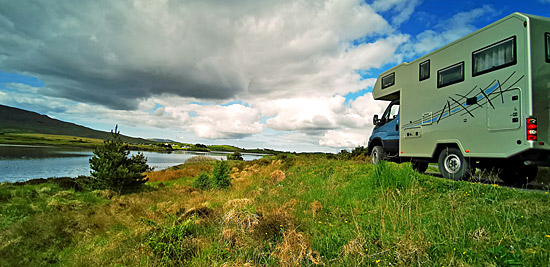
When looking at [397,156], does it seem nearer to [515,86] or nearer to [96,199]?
[515,86]

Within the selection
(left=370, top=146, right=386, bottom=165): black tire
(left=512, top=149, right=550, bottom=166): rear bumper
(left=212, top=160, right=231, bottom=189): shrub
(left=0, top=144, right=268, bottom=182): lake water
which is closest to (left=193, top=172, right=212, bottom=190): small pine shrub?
(left=212, top=160, right=231, bottom=189): shrub

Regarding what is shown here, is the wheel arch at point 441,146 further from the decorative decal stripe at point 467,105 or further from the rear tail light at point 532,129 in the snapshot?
the rear tail light at point 532,129

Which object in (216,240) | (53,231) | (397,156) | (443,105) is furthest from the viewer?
(397,156)

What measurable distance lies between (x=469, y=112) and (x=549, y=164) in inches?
84.7

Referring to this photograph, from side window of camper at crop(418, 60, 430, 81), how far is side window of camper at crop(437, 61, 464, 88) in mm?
507

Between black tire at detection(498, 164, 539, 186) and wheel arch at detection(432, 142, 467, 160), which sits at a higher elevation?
wheel arch at detection(432, 142, 467, 160)

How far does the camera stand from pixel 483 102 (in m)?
6.86

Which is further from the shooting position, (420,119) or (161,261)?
(420,119)

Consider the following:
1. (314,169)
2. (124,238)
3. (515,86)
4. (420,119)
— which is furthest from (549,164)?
(124,238)

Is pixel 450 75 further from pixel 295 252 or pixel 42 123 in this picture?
pixel 42 123

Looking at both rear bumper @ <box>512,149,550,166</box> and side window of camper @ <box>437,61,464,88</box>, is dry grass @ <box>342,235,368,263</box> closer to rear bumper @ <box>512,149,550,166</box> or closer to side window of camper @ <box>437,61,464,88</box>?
rear bumper @ <box>512,149,550,166</box>

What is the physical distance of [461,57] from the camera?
25.1ft

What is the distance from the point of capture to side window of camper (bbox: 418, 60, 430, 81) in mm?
8898

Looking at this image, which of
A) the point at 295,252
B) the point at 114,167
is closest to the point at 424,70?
the point at 295,252
